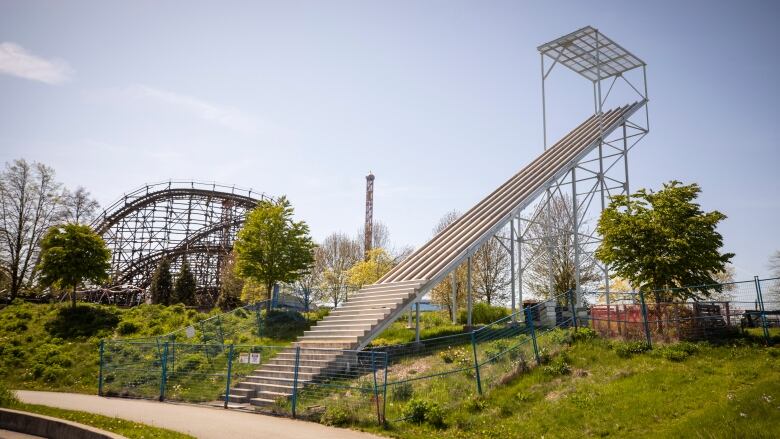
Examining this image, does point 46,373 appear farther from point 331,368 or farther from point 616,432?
point 616,432

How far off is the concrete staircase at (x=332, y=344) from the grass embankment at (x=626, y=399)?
314cm

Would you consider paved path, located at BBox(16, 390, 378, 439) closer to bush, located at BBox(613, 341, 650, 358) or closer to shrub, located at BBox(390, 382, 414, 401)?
shrub, located at BBox(390, 382, 414, 401)

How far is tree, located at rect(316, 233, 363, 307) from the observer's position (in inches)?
1700

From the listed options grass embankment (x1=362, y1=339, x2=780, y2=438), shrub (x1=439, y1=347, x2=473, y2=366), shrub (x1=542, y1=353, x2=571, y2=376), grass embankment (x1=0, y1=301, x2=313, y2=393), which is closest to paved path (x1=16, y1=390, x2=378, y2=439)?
grass embankment (x1=362, y1=339, x2=780, y2=438)

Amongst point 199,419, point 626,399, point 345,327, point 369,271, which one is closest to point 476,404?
point 626,399

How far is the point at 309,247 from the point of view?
25359 millimetres

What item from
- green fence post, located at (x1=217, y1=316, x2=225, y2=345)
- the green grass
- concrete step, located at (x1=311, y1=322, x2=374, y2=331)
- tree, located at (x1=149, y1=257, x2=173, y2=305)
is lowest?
the green grass

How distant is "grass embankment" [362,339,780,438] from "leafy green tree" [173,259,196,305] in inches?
1042

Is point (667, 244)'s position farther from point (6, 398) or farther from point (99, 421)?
point (6, 398)

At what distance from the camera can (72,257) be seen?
24531 millimetres

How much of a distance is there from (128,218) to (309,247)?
73.1 feet

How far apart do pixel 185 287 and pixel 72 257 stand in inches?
A: 394

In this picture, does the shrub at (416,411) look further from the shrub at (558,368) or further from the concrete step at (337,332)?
the concrete step at (337,332)

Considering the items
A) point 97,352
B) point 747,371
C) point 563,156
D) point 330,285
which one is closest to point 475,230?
point 563,156
